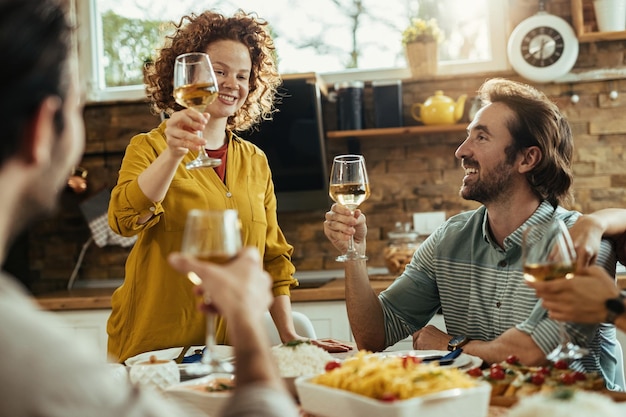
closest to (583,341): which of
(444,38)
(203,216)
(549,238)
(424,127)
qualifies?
(549,238)

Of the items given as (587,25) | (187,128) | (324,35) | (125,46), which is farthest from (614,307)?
(125,46)

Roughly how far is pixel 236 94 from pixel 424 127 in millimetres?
1744

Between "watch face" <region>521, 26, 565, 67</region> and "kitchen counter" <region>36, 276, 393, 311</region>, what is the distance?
130 centimetres

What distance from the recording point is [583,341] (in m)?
1.77

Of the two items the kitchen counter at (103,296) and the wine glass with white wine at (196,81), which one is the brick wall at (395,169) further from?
the wine glass with white wine at (196,81)

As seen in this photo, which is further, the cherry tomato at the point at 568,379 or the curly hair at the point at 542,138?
the curly hair at the point at 542,138

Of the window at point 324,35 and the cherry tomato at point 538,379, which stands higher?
the window at point 324,35

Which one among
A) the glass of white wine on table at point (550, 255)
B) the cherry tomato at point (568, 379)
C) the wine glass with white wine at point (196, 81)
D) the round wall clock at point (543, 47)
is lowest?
the cherry tomato at point (568, 379)

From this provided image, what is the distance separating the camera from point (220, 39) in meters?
2.35

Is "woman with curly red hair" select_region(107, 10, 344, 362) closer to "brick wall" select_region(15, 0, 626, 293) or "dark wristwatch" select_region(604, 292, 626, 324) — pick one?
"dark wristwatch" select_region(604, 292, 626, 324)

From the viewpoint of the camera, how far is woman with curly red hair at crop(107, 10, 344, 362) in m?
2.19

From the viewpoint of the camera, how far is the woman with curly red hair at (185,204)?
219 cm

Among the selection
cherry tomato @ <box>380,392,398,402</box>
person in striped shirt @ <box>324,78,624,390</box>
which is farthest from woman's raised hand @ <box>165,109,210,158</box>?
cherry tomato @ <box>380,392,398,402</box>

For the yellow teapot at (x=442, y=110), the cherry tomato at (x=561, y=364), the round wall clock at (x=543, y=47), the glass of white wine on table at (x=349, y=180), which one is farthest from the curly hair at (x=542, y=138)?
the round wall clock at (x=543, y=47)
